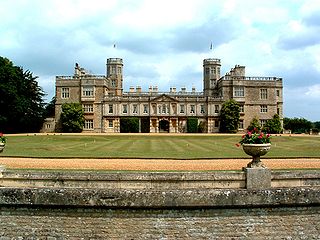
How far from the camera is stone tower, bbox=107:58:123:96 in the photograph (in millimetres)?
63344

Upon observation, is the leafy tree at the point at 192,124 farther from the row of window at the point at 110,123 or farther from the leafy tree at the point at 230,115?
the leafy tree at the point at 230,115

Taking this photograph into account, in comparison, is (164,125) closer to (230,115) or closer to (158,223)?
(230,115)

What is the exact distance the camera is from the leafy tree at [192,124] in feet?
175

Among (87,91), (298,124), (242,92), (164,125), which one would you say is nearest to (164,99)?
(164,125)

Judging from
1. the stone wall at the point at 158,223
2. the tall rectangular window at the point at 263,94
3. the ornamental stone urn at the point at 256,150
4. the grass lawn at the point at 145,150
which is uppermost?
the tall rectangular window at the point at 263,94

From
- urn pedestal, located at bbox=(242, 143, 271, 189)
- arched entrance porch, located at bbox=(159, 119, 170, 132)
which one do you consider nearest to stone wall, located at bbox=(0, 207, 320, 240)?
urn pedestal, located at bbox=(242, 143, 271, 189)

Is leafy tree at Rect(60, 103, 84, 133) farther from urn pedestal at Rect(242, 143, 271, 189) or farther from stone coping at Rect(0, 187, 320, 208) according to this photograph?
urn pedestal at Rect(242, 143, 271, 189)

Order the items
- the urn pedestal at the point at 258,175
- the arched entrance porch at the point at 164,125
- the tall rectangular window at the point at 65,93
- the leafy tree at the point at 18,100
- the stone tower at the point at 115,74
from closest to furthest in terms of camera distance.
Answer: the urn pedestal at the point at 258,175 → the leafy tree at the point at 18,100 → the tall rectangular window at the point at 65,93 → the arched entrance porch at the point at 164,125 → the stone tower at the point at 115,74

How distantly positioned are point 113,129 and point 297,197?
4823 centimetres

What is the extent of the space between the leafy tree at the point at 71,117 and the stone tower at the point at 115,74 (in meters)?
12.6

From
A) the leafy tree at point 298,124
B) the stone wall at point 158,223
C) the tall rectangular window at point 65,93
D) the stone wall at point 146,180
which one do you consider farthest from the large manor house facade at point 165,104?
the stone wall at point 158,223

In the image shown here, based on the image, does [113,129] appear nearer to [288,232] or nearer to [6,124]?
[6,124]

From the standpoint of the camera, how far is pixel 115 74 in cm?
6334

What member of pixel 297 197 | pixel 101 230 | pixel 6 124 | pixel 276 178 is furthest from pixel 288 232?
pixel 6 124
